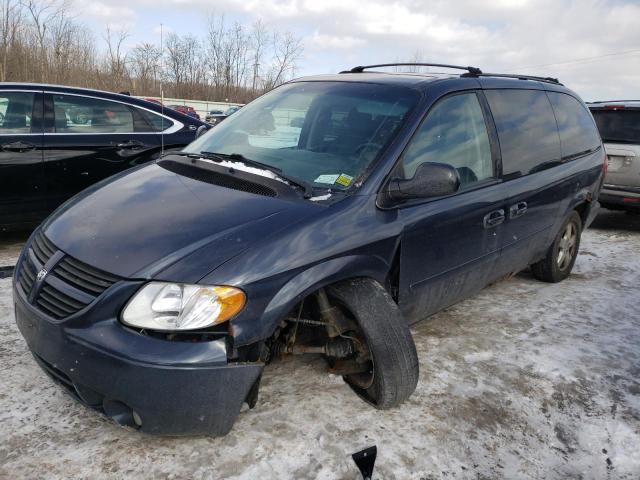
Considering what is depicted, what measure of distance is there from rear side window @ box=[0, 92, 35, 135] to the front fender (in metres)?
3.82

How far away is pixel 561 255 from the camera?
469 centimetres

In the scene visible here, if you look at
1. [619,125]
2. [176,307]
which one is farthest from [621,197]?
[176,307]

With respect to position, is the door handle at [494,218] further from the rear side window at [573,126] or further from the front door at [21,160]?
the front door at [21,160]

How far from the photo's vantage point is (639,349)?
347cm

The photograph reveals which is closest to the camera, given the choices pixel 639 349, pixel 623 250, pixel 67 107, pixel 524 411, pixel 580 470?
pixel 580 470

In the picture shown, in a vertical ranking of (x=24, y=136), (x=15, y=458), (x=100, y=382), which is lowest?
(x=15, y=458)

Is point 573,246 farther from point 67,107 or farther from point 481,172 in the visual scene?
point 67,107

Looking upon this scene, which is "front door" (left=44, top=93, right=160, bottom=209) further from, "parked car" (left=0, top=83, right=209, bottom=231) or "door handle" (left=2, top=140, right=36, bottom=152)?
"door handle" (left=2, top=140, right=36, bottom=152)

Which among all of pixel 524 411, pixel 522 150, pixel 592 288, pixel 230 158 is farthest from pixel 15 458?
pixel 592 288

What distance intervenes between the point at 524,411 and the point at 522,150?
1.82 metres

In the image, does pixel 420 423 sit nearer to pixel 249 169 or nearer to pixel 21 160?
pixel 249 169

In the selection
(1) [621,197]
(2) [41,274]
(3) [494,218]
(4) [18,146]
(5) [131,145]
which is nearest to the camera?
(2) [41,274]

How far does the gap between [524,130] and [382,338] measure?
84.0 inches

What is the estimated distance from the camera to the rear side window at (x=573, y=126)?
4258mm
